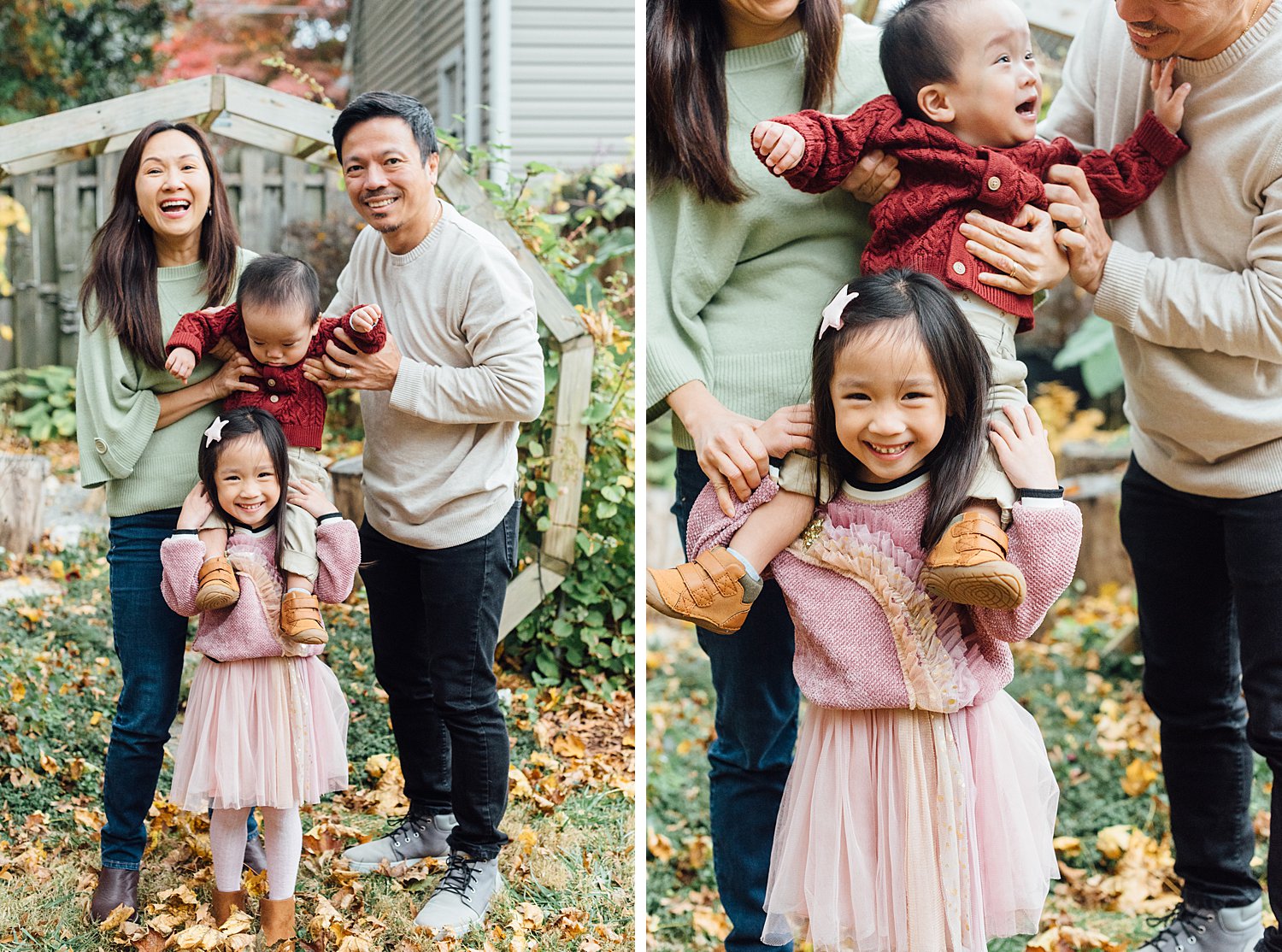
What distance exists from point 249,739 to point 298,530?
0.45m

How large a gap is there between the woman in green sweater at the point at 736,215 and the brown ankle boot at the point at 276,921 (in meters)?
1.27

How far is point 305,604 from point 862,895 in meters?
1.23

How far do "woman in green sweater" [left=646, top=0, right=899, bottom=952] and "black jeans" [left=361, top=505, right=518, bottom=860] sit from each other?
2.27 ft

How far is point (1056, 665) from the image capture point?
4574 millimetres

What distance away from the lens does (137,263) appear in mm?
2510

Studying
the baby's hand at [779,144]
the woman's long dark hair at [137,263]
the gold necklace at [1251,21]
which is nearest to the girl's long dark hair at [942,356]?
the baby's hand at [779,144]

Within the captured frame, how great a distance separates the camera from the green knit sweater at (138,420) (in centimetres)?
249

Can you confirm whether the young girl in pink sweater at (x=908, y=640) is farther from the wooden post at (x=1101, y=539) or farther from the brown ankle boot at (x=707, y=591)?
the wooden post at (x=1101, y=539)

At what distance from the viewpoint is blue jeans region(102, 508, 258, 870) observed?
8.43 ft

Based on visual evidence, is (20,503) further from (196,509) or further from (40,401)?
(196,509)

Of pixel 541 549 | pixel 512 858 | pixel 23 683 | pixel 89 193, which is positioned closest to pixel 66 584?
pixel 23 683

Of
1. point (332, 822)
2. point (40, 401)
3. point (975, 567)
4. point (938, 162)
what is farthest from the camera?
Answer: point (40, 401)

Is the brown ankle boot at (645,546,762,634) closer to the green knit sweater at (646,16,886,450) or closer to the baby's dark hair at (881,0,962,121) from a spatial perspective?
the green knit sweater at (646,16,886,450)

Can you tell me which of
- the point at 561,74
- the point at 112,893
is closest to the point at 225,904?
the point at 112,893
